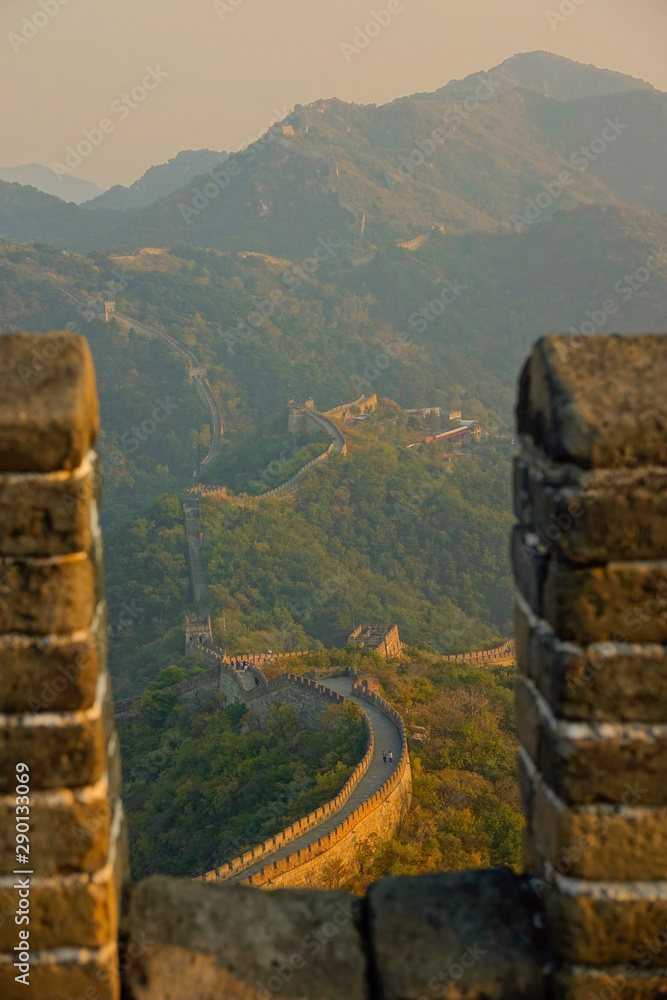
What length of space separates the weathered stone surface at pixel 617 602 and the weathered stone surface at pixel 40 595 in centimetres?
132

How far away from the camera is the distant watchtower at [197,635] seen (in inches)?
1512

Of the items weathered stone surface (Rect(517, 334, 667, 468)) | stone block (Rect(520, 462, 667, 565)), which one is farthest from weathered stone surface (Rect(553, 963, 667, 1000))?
weathered stone surface (Rect(517, 334, 667, 468))

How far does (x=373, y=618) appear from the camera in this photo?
44938mm

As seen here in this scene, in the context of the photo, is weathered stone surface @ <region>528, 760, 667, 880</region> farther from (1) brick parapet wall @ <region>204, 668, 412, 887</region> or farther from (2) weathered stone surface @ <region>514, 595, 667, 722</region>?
(1) brick parapet wall @ <region>204, 668, 412, 887</region>

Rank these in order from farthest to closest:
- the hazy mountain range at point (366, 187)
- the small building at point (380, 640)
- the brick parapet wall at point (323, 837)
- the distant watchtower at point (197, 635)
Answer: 1. the hazy mountain range at point (366, 187)
2. the distant watchtower at point (197, 635)
3. the small building at point (380, 640)
4. the brick parapet wall at point (323, 837)

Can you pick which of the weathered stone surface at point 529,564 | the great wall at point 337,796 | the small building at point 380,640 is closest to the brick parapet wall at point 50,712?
the weathered stone surface at point 529,564

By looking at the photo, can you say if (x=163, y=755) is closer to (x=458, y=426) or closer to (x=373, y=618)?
(x=373, y=618)

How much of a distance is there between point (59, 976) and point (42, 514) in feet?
4.11

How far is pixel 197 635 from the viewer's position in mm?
38812

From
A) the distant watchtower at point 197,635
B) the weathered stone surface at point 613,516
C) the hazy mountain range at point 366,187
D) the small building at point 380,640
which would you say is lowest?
the distant watchtower at point 197,635

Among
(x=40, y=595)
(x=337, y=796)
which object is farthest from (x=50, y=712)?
(x=337, y=796)

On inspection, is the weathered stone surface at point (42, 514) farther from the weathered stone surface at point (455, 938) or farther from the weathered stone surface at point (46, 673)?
the weathered stone surface at point (455, 938)

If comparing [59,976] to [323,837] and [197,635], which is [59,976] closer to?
[323,837]

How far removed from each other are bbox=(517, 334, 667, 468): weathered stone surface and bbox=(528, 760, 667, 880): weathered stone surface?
928mm
